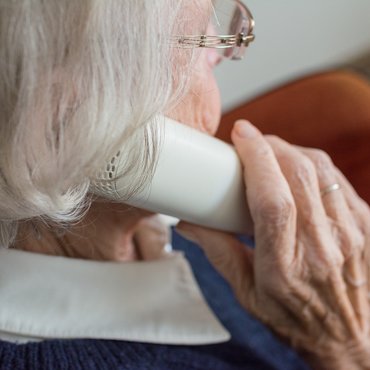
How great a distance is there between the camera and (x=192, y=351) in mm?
766

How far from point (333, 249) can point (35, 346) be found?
1.30 ft

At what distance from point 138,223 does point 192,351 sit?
19cm

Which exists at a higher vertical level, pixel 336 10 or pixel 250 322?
pixel 336 10

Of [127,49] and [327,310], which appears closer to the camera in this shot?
[127,49]

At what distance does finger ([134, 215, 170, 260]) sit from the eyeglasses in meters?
0.30

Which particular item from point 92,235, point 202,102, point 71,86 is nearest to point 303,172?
point 202,102

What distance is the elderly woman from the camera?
0.42 metres

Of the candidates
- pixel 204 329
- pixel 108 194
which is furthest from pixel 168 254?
pixel 108 194

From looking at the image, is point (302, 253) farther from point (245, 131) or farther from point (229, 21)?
point (229, 21)

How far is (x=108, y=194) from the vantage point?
534 millimetres

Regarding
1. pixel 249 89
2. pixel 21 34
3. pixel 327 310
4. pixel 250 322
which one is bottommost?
pixel 250 322

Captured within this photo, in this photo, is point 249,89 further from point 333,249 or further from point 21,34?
point 21,34

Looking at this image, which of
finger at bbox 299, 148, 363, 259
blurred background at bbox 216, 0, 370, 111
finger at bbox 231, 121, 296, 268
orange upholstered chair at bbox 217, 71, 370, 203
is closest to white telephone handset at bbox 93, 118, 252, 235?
finger at bbox 231, 121, 296, 268

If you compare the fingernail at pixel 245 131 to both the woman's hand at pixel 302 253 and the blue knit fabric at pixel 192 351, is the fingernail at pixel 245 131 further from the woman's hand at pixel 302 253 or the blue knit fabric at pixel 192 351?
the blue knit fabric at pixel 192 351
